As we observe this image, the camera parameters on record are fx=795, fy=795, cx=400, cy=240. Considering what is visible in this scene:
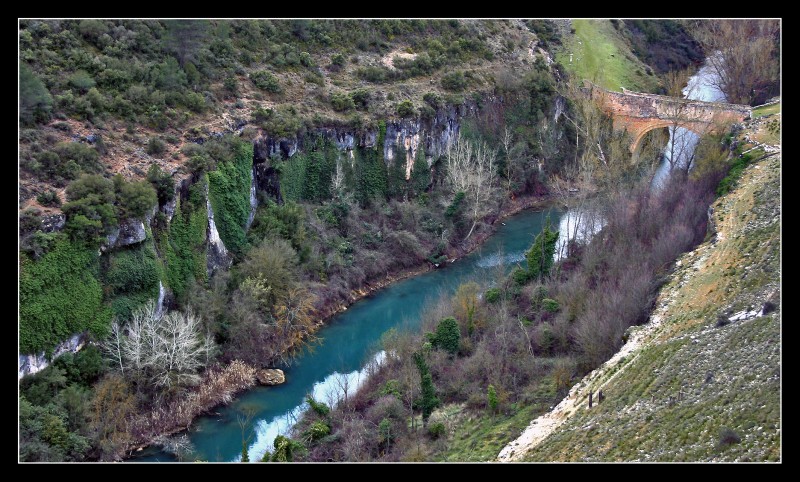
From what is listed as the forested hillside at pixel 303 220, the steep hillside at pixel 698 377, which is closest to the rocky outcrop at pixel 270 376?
the forested hillside at pixel 303 220

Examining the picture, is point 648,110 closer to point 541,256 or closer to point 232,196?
point 541,256

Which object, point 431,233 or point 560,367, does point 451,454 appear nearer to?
point 560,367

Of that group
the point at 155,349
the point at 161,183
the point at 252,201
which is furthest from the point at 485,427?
the point at 252,201

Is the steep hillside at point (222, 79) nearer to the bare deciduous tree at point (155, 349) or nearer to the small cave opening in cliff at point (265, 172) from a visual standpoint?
the small cave opening in cliff at point (265, 172)

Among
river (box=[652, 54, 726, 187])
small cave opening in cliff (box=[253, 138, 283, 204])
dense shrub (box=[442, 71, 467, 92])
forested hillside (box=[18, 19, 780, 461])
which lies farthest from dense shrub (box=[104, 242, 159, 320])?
river (box=[652, 54, 726, 187])

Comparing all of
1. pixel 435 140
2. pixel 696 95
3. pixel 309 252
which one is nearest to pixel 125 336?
Result: pixel 309 252
